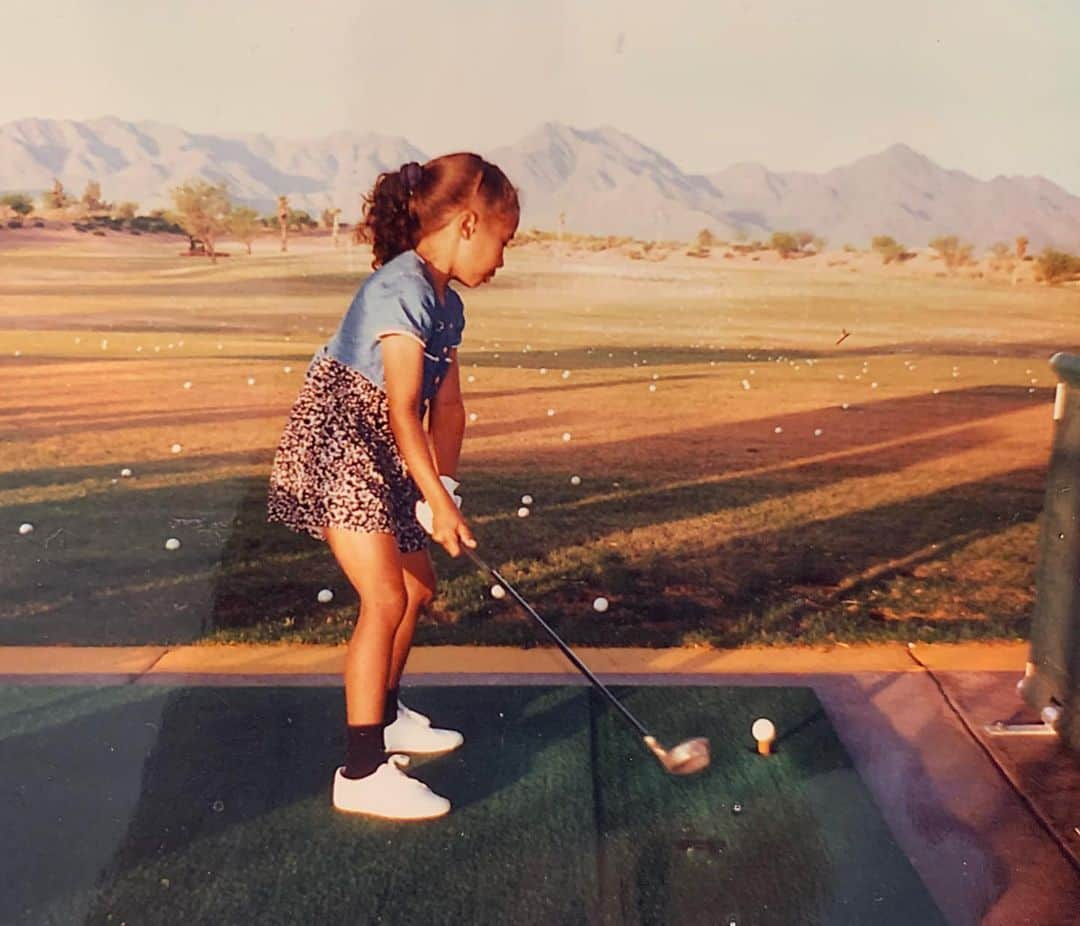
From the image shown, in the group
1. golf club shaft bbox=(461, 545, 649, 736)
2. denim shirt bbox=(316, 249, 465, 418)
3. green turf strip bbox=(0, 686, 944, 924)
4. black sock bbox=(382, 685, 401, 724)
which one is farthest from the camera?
black sock bbox=(382, 685, 401, 724)

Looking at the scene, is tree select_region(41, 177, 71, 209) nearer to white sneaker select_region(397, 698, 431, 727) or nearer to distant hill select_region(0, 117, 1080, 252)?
distant hill select_region(0, 117, 1080, 252)

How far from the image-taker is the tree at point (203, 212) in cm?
380

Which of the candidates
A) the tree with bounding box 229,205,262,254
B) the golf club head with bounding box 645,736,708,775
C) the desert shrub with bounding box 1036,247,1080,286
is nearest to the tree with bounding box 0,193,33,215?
the tree with bounding box 229,205,262,254

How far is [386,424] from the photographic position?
91.9 inches

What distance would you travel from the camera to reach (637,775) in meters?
2.56

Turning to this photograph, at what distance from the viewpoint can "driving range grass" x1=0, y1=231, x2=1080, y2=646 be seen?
3.78 metres

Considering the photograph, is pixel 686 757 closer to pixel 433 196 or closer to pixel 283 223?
pixel 433 196

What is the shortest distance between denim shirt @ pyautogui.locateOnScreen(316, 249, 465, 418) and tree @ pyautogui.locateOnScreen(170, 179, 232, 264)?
1.68 metres

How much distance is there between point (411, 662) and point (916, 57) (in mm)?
2528

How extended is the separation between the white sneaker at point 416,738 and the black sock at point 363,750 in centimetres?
24

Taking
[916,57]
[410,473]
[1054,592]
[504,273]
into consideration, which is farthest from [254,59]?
[1054,592]

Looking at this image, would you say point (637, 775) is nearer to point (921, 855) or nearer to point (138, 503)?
point (921, 855)

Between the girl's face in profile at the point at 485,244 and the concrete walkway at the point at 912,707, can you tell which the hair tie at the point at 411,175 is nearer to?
the girl's face in profile at the point at 485,244

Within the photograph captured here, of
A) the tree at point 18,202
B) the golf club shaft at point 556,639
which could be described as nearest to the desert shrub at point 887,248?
the golf club shaft at point 556,639
